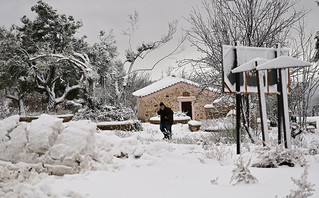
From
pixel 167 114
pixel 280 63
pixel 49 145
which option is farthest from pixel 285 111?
pixel 167 114

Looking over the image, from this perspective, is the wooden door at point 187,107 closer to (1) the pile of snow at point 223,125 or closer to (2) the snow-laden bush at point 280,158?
(1) the pile of snow at point 223,125

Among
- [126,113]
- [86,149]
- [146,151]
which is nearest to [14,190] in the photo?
[86,149]

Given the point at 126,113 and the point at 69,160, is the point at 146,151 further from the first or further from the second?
the point at 126,113

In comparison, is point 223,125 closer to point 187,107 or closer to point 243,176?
point 243,176

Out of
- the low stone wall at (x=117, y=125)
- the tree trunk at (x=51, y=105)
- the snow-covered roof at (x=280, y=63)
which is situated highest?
the snow-covered roof at (x=280, y=63)

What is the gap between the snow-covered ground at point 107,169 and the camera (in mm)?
2455

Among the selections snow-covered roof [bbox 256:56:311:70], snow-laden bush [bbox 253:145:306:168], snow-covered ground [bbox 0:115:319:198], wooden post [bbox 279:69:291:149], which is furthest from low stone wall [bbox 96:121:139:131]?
snow-laden bush [bbox 253:145:306:168]

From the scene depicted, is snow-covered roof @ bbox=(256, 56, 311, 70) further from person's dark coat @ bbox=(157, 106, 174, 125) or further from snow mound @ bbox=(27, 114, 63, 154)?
person's dark coat @ bbox=(157, 106, 174, 125)

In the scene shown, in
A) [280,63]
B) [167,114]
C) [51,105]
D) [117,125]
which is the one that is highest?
[280,63]

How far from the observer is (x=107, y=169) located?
3260 mm

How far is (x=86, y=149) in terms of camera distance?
136 inches

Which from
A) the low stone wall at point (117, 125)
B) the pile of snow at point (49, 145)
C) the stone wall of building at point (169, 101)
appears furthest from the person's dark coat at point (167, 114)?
the stone wall of building at point (169, 101)

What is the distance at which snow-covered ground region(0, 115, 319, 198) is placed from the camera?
2.46m

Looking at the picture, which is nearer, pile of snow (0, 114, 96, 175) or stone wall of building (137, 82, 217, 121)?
pile of snow (0, 114, 96, 175)
